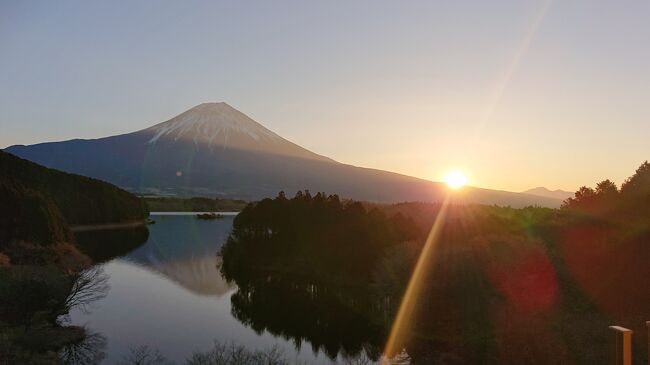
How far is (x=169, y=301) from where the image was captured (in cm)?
3794

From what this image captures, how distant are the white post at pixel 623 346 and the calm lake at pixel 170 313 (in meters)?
18.1

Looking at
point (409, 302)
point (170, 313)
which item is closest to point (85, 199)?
point (170, 313)

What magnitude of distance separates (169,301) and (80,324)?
945cm

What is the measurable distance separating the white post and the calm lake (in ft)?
59.4

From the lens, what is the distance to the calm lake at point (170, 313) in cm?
2577

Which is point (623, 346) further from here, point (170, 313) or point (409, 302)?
point (170, 313)

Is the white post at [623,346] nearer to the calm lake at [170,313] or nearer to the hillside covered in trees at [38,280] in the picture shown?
the hillside covered in trees at [38,280]

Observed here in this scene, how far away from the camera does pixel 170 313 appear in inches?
1329

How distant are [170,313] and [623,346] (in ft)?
98.8

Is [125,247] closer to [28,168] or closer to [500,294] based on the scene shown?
[28,168]

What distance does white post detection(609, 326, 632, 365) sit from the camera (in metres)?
7.15

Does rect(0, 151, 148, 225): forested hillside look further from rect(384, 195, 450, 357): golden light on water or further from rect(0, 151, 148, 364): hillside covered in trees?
rect(384, 195, 450, 357): golden light on water

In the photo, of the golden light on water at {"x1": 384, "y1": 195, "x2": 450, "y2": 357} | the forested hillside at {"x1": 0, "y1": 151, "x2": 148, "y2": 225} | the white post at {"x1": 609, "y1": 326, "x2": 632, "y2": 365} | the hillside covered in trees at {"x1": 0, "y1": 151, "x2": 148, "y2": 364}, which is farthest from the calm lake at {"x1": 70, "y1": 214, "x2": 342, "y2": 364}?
the forested hillside at {"x1": 0, "y1": 151, "x2": 148, "y2": 225}

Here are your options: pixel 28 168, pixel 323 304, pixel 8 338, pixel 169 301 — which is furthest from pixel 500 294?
pixel 28 168
